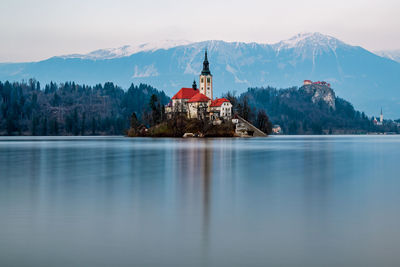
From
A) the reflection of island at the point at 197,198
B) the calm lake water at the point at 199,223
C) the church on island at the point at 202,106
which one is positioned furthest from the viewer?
the church on island at the point at 202,106

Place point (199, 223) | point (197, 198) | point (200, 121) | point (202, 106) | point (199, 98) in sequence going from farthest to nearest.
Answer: point (199, 98), point (202, 106), point (200, 121), point (197, 198), point (199, 223)

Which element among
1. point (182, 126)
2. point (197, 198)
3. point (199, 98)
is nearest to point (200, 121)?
point (182, 126)

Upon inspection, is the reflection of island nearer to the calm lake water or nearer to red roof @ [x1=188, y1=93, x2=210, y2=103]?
the calm lake water

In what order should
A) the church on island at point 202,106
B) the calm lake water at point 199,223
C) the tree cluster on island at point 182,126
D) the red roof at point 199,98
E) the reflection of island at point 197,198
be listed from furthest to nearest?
the red roof at point 199,98, the church on island at point 202,106, the tree cluster on island at point 182,126, the reflection of island at point 197,198, the calm lake water at point 199,223

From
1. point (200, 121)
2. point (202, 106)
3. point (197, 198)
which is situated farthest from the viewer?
point (202, 106)

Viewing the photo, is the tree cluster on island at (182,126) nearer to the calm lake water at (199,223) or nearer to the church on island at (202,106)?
the church on island at (202,106)

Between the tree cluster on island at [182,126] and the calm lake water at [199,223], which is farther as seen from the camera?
the tree cluster on island at [182,126]

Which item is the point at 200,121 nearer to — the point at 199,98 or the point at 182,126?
the point at 182,126

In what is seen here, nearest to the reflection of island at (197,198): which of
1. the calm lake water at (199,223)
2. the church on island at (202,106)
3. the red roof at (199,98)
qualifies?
the calm lake water at (199,223)

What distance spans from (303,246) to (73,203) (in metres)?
12.3

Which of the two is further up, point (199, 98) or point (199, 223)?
point (199, 98)

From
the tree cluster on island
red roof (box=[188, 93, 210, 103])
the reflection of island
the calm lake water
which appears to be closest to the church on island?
red roof (box=[188, 93, 210, 103])

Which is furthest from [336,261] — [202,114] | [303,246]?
→ [202,114]

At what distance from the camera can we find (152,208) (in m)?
19.7
